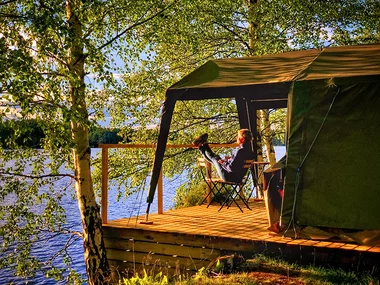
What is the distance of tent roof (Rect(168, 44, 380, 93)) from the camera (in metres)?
7.01

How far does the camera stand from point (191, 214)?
9.19 metres

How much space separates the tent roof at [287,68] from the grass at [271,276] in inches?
82.1

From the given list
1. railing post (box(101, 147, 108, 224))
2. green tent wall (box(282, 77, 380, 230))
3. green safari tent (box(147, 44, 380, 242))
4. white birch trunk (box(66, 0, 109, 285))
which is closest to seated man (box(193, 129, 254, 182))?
green safari tent (box(147, 44, 380, 242))

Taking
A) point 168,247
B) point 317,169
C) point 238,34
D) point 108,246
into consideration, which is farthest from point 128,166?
point 317,169

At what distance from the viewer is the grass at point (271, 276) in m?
5.70

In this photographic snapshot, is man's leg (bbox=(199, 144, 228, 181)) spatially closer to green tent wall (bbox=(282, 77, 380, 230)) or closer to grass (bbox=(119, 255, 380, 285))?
green tent wall (bbox=(282, 77, 380, 230))

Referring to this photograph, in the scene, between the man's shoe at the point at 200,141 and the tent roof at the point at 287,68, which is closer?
the tent roof at the point at 287,68

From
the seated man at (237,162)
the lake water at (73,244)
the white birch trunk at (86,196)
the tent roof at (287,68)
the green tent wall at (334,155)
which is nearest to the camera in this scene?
the green tent wall at (334,155)

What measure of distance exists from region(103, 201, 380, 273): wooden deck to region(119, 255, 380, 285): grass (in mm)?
177

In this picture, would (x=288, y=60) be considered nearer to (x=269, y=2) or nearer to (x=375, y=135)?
(x=375, y=135)

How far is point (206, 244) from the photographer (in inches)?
285

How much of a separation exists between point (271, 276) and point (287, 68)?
2.87 meters

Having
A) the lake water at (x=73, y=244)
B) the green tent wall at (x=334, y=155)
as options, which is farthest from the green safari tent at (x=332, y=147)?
the lake water at (x=73, y=244)

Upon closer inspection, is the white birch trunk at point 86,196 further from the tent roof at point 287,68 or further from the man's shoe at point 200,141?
the tent roof at point 287,68
